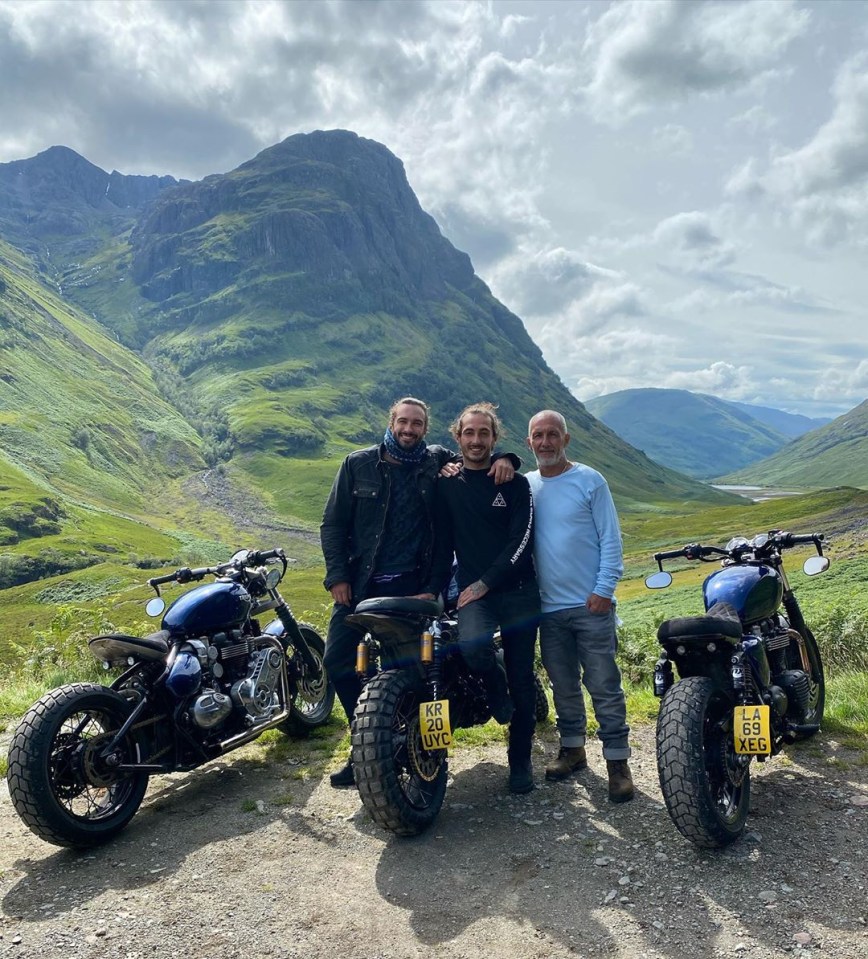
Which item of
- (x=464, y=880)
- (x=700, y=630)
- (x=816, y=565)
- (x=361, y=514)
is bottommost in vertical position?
(x=464, y=880)

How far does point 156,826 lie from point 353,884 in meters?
2.04

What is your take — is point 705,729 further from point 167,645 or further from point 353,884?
point 167,645

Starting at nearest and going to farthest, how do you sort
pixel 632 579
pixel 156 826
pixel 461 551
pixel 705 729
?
1. pixel 705 729
2. pixel 156 826
3. pixel 461 551
4. pixel 632 579

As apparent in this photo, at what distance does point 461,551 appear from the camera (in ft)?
20.5

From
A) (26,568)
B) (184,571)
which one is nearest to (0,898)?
(184,571)

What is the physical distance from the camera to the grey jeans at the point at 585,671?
6125 mm

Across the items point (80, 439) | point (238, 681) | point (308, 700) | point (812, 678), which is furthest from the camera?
point (80, 439)

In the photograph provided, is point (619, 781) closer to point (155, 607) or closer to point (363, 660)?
point (363, 660)

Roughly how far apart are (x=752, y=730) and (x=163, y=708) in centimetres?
489

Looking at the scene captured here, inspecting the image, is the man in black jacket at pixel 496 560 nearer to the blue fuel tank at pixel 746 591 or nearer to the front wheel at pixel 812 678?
the blue fuel tank at pixel 746 591

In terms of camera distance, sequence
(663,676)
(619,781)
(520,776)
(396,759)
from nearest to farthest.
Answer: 1. (396,759)
2. (663,676)
3. (619,781)
4. (520,776)

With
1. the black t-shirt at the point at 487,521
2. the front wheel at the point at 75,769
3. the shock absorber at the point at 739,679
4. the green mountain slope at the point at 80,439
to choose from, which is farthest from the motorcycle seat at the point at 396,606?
the green mountain slope at the point at 80,439

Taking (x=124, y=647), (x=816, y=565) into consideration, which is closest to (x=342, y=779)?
(x=124, y=647)

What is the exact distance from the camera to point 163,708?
618 centimetres
